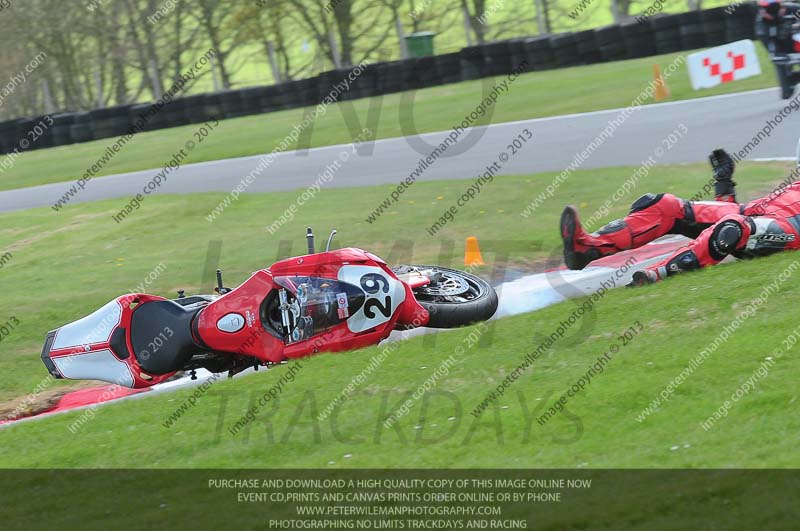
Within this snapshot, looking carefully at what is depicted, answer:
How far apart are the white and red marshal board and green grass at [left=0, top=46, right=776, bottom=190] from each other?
473 millimetres

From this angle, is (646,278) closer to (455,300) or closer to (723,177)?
(723,177)

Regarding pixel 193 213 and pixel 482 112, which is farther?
pixel 482 112

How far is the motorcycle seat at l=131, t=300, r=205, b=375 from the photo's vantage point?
7.07 meters

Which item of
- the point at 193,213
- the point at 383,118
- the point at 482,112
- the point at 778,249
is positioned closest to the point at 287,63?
the point at 383,118

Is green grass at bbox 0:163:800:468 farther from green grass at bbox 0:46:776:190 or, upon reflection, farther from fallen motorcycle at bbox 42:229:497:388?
green grass at bbox 0:46:776:190

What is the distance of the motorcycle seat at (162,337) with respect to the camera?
23.2 feet

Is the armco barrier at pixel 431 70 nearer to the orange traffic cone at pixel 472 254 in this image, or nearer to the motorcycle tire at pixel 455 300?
the orange traffic cone at pixel 472 254

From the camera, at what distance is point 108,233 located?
1350cm

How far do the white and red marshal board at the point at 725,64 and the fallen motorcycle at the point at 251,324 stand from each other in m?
11.7

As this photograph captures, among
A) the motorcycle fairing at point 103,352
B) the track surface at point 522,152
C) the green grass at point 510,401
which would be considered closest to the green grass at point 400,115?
the track surface at point 522,152

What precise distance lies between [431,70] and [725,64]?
842 centimetres
